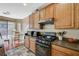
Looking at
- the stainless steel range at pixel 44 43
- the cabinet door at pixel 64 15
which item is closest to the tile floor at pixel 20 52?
the stainless steel range at pixel 44 43

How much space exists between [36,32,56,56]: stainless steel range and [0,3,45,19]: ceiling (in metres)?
0.44

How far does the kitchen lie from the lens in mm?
1740

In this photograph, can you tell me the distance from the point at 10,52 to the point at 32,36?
430mm

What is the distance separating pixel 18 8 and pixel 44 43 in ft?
2.26

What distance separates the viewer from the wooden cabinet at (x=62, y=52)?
1.67 meters

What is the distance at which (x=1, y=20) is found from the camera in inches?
72.6

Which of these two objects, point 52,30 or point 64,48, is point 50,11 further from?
point 64,48

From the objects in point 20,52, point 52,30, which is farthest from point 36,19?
point 20,52

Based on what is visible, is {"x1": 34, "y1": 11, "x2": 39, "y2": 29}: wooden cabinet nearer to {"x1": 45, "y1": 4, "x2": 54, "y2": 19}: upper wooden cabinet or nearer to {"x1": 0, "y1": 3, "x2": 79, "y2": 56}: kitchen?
{"x1": 0, "y1": 3, "x2": 79, "y2": 56}: kitchen

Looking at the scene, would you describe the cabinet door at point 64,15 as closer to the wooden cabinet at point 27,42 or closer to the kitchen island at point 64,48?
the kitchen island at point 64,48

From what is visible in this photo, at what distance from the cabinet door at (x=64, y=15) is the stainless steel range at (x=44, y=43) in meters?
0.19

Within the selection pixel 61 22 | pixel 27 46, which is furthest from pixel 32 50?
pixel 61 22

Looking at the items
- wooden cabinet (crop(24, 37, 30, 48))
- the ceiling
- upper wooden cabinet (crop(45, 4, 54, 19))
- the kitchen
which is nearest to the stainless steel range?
the kitchen

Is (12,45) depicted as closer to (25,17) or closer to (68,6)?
(25,17)
